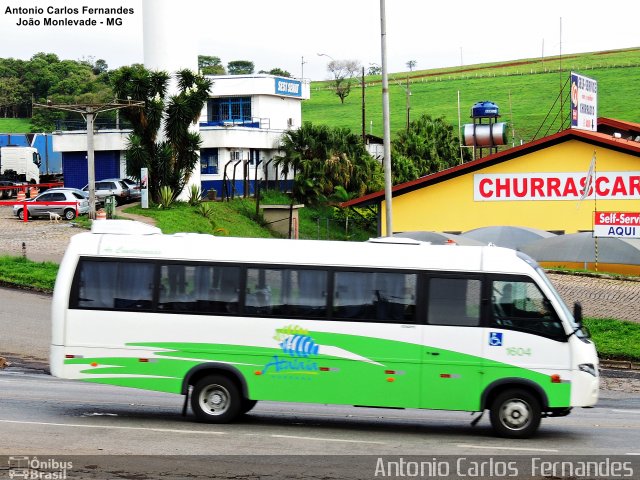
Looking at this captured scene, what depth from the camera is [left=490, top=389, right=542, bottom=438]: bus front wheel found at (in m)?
15.2

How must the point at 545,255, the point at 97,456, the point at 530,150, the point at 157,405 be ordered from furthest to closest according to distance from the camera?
the point at 530,150 → the point at 545,255 → the point at 157,405 → the point at 97,456

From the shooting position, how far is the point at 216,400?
15.9 meters

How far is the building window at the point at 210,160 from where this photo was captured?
7081 centimetres

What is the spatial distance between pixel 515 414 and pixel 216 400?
14.8ft

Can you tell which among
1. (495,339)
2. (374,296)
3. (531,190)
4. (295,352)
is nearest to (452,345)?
(495,339)

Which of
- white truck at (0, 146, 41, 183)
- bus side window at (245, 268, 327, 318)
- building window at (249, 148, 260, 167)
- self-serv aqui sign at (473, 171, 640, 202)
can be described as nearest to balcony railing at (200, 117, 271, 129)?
building window at (249, 148, 260, 167)

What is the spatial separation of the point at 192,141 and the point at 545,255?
21.0 metres

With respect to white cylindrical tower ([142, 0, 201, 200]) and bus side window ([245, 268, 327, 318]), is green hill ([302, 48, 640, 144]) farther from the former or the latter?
bus side window ([245, 268, 327, 318])

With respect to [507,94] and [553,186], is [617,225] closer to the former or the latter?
[553,186]

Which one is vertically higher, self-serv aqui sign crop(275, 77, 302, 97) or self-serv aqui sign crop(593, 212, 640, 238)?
self-serv aqui sign crop(275, 77, 302, 97)

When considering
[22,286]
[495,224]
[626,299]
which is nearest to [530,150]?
[495,224]

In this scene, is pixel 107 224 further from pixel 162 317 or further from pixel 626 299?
pixel 626 299

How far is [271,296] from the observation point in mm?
15773

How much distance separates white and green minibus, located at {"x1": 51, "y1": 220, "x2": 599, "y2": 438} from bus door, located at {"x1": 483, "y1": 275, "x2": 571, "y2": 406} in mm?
16
